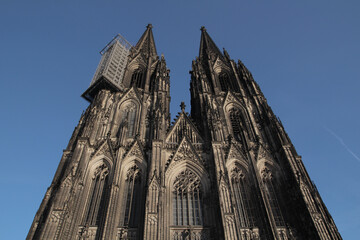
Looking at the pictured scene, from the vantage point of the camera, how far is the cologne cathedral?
15312mm

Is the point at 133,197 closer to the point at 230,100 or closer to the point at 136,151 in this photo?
the point at 136,151

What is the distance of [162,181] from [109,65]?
1599 centimetres

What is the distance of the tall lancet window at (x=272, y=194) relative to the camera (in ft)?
54.9

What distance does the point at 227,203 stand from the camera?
16.0m

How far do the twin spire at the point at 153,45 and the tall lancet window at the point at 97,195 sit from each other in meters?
18.6

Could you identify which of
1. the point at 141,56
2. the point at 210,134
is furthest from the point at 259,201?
the point at 141,56

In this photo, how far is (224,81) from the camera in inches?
1187

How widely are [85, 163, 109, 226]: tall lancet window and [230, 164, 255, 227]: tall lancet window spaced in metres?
8.62

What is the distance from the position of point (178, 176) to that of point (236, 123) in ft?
27.0

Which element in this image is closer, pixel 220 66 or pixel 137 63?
pixel 137 63

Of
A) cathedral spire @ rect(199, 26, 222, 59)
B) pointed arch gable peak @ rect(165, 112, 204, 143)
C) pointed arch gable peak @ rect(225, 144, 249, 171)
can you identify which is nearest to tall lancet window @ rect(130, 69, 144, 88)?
pointed arch gable peak @ rect(165, 112, 204, 143)

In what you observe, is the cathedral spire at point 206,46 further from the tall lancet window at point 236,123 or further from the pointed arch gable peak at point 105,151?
the pointed arch gable peak at point 105,151

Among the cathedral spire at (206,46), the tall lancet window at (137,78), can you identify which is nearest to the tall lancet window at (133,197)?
the tall lancet window at (137,78)

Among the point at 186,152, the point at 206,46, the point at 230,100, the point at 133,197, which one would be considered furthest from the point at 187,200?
the point at 206,46
